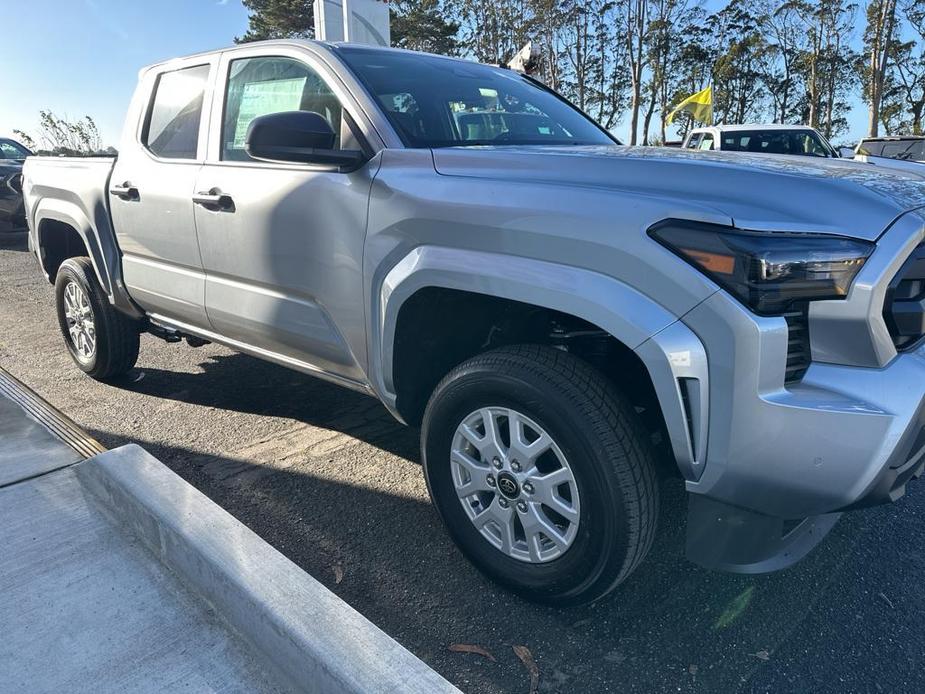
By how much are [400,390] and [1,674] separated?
4.76 feet

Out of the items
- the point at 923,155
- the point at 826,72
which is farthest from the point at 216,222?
the point at 826,72

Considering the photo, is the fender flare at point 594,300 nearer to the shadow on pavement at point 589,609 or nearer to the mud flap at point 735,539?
the mud flap at point 735,539

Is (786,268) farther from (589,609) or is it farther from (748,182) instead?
(589,609)

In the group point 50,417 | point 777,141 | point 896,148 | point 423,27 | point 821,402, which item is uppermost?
point 423,27

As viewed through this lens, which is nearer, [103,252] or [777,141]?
[103,252]

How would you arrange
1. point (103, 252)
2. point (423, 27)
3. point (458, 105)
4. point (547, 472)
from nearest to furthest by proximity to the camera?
point (547, 472) < point (458, 105) < point (103, 252) < point (423, 27)

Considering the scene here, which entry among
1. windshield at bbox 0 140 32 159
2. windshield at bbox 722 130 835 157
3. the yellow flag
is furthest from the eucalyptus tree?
windshield at bbox 0 140 32 159

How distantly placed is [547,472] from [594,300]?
0.60 metres

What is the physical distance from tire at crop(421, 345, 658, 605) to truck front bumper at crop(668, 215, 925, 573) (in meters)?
0.27

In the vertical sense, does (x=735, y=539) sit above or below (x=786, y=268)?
below

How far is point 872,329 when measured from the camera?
5.63ft

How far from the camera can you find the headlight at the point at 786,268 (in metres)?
1.72

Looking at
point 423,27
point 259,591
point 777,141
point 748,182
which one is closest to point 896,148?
point 777,141

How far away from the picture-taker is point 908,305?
183 cm
